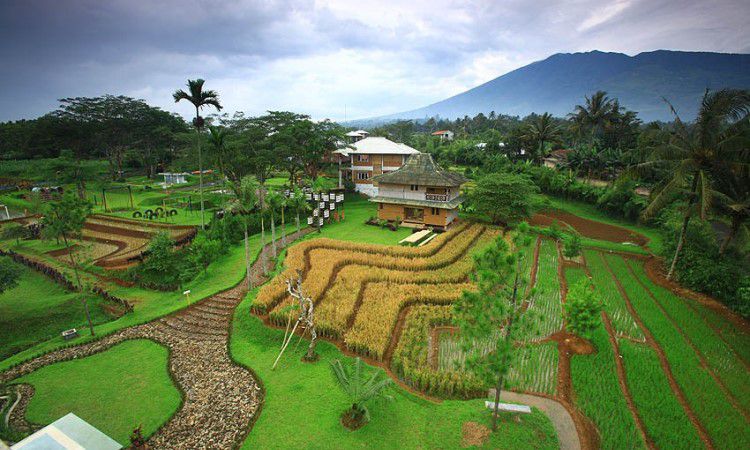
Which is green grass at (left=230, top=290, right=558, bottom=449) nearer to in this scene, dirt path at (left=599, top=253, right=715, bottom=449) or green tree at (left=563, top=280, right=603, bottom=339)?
dirt path at (left=599, top=253, right=715, bottom=449)

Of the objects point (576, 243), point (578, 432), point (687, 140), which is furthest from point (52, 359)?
point (687, 140)

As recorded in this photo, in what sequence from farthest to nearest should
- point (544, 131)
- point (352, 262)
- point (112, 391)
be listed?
point (544, 131) → point (352, 262) → point (112, 391)

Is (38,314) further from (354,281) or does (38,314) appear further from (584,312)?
(584,312)

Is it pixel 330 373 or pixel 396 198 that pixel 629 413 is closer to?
pixel 330 373

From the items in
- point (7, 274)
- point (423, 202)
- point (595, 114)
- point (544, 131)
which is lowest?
point (7, 274)

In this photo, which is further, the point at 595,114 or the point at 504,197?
the point at 595,114

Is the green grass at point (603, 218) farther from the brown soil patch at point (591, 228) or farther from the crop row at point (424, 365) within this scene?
the crop row at point (424, 365)

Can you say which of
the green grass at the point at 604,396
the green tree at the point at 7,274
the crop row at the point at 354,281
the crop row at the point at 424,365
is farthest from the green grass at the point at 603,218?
the green tree at the point at 7,274

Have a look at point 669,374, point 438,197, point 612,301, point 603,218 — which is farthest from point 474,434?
point 603,218
